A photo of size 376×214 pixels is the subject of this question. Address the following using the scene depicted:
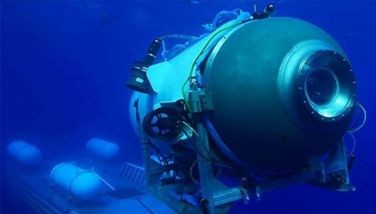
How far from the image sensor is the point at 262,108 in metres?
2.70

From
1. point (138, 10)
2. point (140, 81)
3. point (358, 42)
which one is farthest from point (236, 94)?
point (138, 10)

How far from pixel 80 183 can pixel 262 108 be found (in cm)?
434

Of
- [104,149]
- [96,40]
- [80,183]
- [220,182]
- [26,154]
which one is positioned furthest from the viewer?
[96,40]

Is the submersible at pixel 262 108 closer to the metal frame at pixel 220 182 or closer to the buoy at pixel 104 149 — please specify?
the metal frame at pixel 220 182

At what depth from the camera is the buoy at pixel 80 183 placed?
601 cm

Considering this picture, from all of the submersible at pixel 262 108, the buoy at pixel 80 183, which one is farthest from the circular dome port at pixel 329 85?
the buoy at pixel 80 183

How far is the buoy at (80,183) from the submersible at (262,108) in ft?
9.51

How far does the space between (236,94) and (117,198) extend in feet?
14.6

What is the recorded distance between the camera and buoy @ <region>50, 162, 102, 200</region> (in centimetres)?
601

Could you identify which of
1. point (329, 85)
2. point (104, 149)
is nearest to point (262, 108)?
point (329, 85)

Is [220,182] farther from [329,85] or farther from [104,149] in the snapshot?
[104,149]

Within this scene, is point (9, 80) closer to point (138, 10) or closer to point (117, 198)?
point (138, 10)

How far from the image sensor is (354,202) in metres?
6.72

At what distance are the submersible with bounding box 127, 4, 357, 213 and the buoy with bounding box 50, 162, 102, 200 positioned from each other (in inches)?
114
